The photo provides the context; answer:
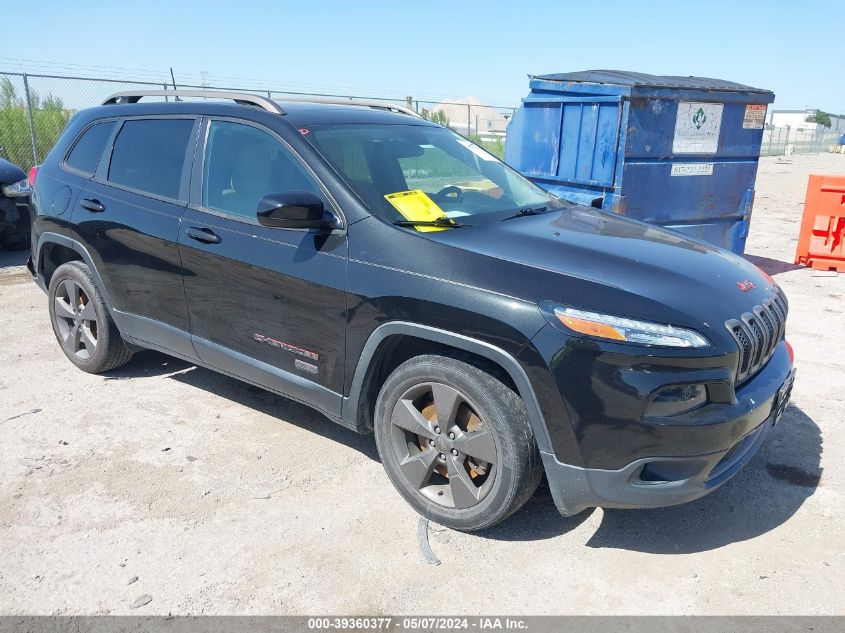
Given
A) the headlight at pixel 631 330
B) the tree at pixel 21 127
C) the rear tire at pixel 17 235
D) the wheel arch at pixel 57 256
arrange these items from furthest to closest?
the tree at pixel 21 127 → the rear tire at pixel 17 235 → the wheel arch at pixel 57 256 → the headlight at pixel 631 330

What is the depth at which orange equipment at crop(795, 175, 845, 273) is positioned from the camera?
8.40m

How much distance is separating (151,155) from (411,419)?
2.34 m

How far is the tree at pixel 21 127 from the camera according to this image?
13539 mm

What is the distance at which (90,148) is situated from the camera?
14.7 feet

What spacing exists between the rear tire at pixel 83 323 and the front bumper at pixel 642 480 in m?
3.13

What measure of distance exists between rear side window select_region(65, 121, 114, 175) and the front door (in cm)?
107

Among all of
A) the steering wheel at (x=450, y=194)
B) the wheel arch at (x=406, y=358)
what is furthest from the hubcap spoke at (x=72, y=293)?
the steering wheel at (x=450, y=194)

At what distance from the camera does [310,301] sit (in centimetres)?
323

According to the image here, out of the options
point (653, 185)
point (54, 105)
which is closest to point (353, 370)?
point (653, 185)

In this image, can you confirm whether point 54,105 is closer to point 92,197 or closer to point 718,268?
point 92,197

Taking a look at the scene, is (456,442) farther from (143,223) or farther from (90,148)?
(90,148)

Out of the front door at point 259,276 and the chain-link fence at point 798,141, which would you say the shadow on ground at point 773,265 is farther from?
the chain-link fence at point 798,141

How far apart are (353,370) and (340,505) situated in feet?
2.19

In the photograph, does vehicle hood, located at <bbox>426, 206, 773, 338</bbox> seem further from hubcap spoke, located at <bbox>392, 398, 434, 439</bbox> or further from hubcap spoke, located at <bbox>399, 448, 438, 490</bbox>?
hubcap spoke, located at <bbox>399, 448, 438, 490</bbox>
